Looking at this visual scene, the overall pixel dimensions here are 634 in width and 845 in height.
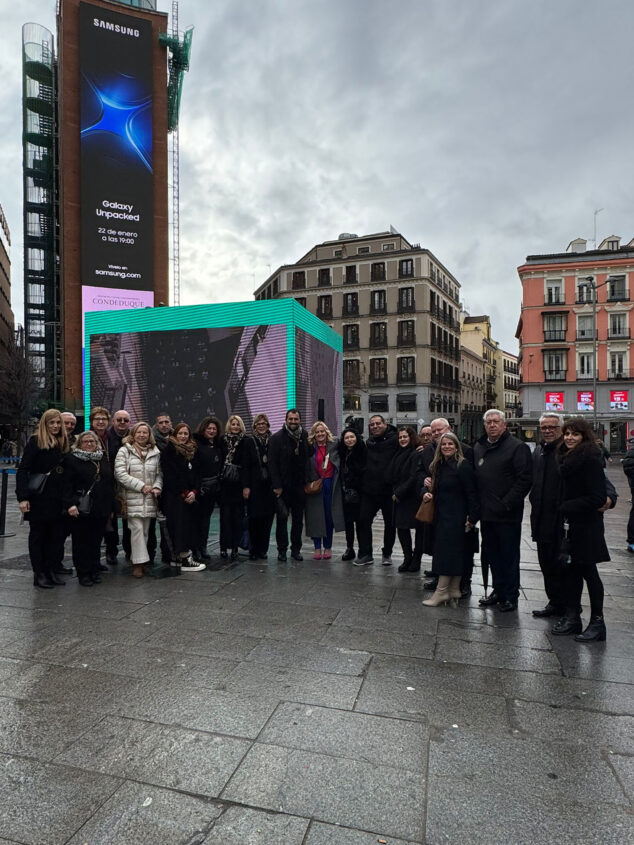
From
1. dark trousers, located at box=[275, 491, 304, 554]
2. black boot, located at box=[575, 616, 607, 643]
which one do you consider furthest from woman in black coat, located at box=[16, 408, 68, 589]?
black boot, located at box=[575, 616, 607, 643]

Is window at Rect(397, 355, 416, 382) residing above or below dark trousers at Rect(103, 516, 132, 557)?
above

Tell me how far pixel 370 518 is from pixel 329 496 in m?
0.64

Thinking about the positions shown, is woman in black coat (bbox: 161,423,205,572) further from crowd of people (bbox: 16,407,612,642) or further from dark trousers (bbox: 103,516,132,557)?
dark trousers (bbox: 103,516,132,557)

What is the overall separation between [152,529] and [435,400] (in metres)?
50.6

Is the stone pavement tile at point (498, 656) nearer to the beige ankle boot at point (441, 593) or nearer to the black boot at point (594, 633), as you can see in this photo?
the black boot at point (594, 633)

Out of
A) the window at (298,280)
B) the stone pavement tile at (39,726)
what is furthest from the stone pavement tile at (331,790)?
the window at (298,280)

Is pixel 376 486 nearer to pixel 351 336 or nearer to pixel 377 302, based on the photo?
pixel 351 336

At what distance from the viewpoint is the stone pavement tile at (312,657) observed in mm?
3871

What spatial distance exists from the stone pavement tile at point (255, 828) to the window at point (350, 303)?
55140 millimetres

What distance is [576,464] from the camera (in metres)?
4.45

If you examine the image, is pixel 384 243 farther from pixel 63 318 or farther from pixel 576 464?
pixel 576 464

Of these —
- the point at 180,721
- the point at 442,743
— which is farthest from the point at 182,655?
the point at 442,743

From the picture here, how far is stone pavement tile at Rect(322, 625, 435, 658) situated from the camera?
13.8 ft

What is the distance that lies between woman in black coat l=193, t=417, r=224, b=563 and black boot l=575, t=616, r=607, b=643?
166 inches
